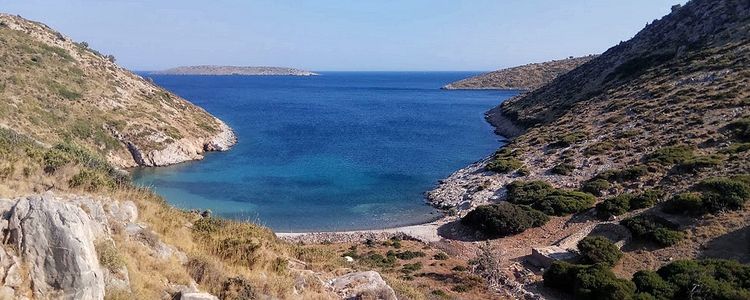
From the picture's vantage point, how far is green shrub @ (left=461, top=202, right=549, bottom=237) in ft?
98.2

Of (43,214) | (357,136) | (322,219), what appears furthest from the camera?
(357,136)

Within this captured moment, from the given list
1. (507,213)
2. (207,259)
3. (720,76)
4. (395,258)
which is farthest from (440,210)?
(720,76)

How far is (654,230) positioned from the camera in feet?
78.5

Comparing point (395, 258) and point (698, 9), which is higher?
point (698, 9)

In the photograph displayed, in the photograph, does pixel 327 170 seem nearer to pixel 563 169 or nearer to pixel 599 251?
pixel 563 169

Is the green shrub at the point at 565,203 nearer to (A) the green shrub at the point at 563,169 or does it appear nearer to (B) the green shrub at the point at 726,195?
(B) the green shrub at the point at 726,195

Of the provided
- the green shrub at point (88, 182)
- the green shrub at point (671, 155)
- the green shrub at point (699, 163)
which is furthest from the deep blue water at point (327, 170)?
the green shrub at point (88, 182)

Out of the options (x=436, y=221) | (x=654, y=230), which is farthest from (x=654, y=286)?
(x=436, y=221)

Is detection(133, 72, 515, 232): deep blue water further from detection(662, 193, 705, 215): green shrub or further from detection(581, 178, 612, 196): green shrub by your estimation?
detection(662, 193, 705, 215): green shrub

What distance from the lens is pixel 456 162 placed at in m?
56.5

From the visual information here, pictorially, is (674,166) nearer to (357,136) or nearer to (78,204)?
(78,204)

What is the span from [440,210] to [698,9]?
69.1 metres

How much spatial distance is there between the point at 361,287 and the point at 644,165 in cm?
3059

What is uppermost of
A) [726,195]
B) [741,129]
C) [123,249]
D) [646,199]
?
[123,249]
